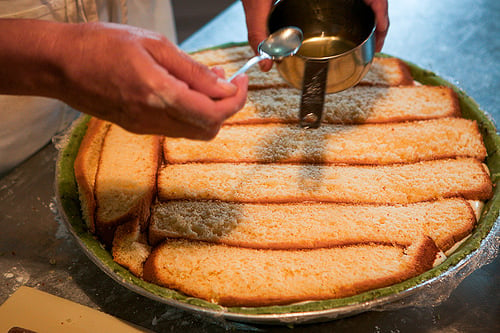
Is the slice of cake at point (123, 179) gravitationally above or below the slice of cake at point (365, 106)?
below

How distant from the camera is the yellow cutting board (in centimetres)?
154

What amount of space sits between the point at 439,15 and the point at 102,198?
3465mm

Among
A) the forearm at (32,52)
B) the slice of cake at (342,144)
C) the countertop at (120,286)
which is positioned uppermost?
the forearm at (32,52)

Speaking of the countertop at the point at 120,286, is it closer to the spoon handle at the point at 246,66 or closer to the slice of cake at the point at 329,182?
the slice of cake at the point at 329,182

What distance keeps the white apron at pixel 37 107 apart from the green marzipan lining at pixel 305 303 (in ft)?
1.13

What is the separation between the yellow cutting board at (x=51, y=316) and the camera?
1543 mm

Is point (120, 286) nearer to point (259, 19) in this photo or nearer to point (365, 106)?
point (259, 19)

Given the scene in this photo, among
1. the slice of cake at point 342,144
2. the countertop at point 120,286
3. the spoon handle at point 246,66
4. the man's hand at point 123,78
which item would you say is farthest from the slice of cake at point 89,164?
the spoon handle at point 246,66

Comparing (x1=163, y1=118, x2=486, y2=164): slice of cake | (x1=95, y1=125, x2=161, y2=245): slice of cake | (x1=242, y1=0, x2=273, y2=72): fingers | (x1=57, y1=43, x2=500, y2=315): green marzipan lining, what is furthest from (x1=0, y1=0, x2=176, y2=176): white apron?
(x1=242, y1=0, x2=273, y2=72): fingers

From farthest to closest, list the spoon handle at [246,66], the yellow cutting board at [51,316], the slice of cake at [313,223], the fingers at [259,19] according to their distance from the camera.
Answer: the fingers at [259,19], the slice of cake at [313,223], the yellow cutting board at [51,316], the spoon handle at [246,66]

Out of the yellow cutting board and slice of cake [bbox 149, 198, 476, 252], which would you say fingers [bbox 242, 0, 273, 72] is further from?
the yellow cutting board

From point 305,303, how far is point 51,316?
3.35ft

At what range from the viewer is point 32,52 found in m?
1.15

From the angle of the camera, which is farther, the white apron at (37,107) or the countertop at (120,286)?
the white apron at (37,107)
